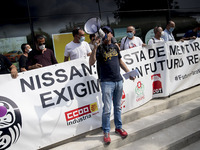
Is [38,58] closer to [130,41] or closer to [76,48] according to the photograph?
[76,48]

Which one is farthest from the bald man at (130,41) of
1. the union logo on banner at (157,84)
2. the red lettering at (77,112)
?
the red lettering at (77,112)

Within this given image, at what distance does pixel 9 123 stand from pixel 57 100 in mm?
780

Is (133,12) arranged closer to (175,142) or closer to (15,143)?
(175,142)

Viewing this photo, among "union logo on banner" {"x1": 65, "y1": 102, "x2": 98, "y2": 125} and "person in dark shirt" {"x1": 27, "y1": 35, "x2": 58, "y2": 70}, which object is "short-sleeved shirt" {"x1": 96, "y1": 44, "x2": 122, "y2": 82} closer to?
"union logo on banner" {"x1": 65, "y1": 102, "x2": 98, "y2": 125}

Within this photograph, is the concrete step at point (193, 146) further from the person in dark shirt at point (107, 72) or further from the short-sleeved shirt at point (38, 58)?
the short-sleeved shirt at point (38, 58)

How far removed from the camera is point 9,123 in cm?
298

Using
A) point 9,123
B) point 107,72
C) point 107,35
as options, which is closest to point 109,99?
point 107,72

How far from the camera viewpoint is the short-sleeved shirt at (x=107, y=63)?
321 centimetres

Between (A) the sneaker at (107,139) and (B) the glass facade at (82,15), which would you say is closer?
(A) the sneaker at (107,139)

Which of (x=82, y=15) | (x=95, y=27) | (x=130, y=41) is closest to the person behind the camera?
(x=95, y=27)

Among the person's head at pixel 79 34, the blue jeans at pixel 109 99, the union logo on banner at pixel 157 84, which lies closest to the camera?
the blue jeans at pixel 109 99

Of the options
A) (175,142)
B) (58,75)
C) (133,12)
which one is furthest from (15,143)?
(133,12)

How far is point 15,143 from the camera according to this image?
9.81 feet

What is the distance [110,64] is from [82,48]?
1370 mm
